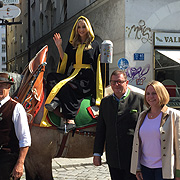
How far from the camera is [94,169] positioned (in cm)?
611

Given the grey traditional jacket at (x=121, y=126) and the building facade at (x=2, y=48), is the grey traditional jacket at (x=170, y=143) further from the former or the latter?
the building facade at (x=2, y=48)

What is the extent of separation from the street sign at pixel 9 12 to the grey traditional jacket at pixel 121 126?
17.2 feet

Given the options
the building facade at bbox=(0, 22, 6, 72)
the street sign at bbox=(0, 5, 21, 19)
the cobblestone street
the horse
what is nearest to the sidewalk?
the cobblestone street

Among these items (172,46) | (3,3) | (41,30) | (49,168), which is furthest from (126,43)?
(41,30)

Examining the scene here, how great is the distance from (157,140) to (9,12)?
19.9 feet

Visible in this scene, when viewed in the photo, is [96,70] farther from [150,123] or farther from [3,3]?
[3,3]

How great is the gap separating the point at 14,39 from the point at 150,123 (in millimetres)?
33004

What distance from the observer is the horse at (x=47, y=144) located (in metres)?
3.76

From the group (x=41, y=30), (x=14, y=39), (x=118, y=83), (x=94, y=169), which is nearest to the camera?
(x=118, y=83)

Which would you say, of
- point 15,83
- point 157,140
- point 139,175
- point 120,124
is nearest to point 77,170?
point 15,83

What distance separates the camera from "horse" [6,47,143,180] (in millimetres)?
3764

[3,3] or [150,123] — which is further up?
[3,3]

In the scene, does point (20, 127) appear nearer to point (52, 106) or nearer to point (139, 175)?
point (52, 106)

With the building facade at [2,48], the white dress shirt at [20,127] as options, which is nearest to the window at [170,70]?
the white dress shirt at [20,127]
